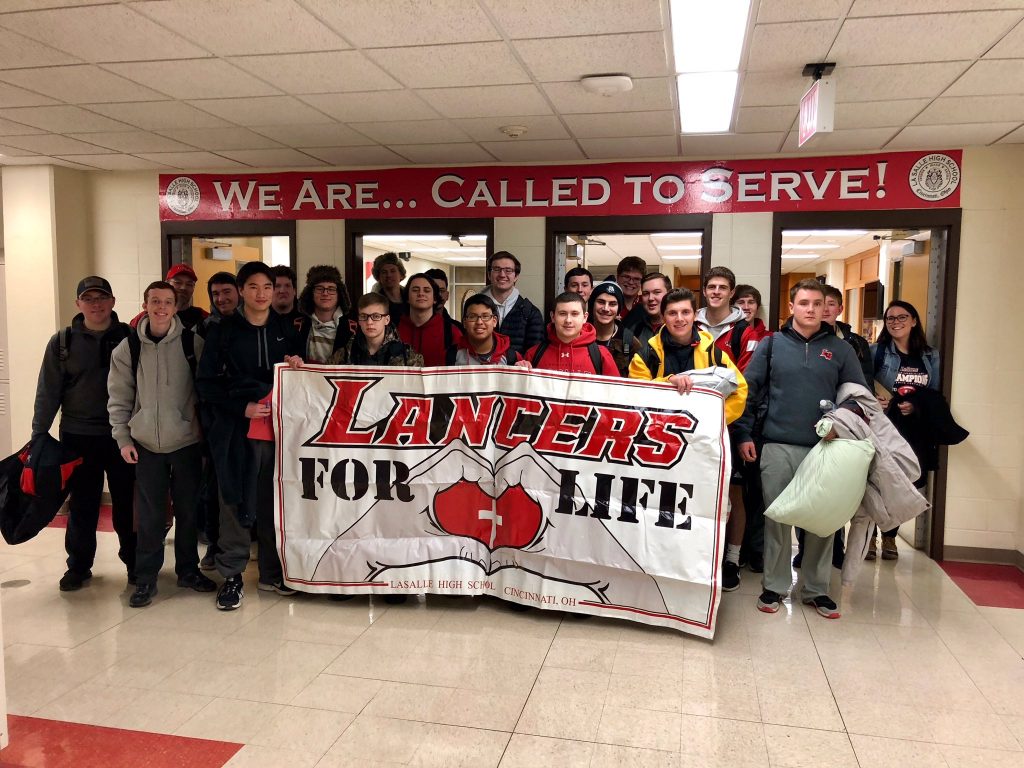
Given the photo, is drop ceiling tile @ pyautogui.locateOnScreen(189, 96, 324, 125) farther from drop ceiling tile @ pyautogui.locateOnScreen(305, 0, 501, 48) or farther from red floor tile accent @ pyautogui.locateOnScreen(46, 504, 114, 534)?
red floor tile accent @ pyautogui.locateOnScreen(46, 504, 114, 534)

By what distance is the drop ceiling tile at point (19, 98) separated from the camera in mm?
3869

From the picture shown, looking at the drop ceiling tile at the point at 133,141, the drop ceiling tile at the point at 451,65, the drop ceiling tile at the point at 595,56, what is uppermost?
the drop ceiling tile at the point at 133,141

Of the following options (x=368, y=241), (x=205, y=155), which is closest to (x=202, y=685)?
(x=205, y=155)

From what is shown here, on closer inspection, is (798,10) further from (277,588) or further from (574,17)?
(277,588)

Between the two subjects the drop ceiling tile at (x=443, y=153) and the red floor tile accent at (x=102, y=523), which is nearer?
the drop ceiling tile at (x=443, y=153)

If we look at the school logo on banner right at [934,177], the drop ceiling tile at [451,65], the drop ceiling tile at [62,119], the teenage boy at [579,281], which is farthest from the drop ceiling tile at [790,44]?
the drop ceiling tile at [62,119]

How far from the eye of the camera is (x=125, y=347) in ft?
12.5

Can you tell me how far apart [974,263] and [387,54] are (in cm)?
383

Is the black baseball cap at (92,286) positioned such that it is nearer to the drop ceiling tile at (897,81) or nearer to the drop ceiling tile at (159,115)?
the drop ceiling tile at (159,115)

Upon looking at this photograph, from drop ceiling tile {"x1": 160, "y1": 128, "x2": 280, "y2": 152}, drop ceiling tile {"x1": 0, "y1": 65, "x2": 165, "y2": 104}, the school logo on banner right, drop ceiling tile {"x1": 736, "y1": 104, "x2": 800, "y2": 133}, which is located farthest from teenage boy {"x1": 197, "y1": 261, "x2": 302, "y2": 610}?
the school logo on banner right

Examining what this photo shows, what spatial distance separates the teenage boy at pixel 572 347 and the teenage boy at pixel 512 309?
2.32 ft

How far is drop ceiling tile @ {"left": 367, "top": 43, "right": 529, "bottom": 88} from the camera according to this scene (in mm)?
3238

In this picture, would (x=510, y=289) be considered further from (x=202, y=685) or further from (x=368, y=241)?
(x=368, y=241)

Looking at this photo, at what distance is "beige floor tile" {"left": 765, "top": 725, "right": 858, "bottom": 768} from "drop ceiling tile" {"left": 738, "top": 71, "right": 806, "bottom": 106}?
276cm
